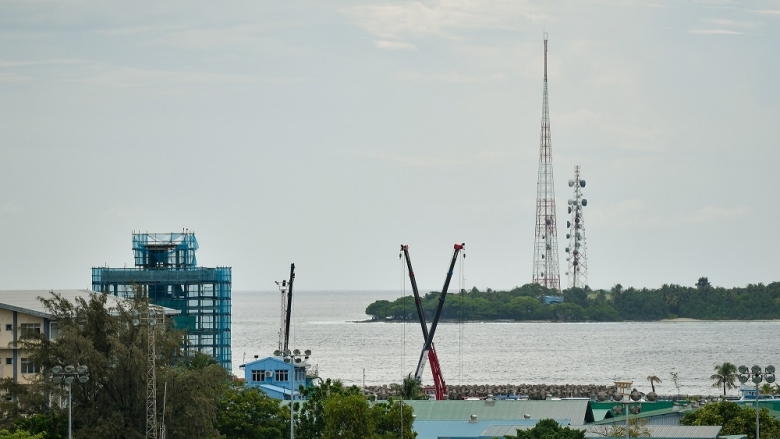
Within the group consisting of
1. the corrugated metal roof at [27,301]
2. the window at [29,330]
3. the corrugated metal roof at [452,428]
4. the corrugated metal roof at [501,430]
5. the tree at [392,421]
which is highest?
the corrugated metal roof at [27,301]

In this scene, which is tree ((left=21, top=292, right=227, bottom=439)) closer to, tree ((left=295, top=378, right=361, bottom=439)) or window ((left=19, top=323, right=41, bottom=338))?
window ((left=19, top=323, right=41, bottom=338))

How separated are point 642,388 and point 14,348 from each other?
107443 millimetres

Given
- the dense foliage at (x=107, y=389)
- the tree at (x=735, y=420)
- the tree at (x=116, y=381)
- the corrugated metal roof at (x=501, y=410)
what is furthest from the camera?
the corrugated metal roof at (x=501, y=410)

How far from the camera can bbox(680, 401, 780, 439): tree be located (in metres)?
73.1

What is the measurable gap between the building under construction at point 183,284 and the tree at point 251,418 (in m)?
69.9

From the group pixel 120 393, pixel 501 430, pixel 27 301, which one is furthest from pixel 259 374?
pixel 120 393

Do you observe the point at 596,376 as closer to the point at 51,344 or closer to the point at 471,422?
the point at 471,422

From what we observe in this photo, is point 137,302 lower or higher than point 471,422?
higher

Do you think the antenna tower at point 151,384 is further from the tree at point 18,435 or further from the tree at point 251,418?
the tree at point 251,418

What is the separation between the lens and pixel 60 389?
6544cm

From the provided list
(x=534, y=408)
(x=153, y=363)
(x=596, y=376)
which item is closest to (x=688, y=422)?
(x=534, y=408)

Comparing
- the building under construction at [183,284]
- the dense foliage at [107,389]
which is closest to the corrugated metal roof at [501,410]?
the dense foliage at [107,389]

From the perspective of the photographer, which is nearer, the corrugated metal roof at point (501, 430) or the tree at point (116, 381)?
the tree at point (116, 381)

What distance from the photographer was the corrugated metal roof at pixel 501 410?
260ft
